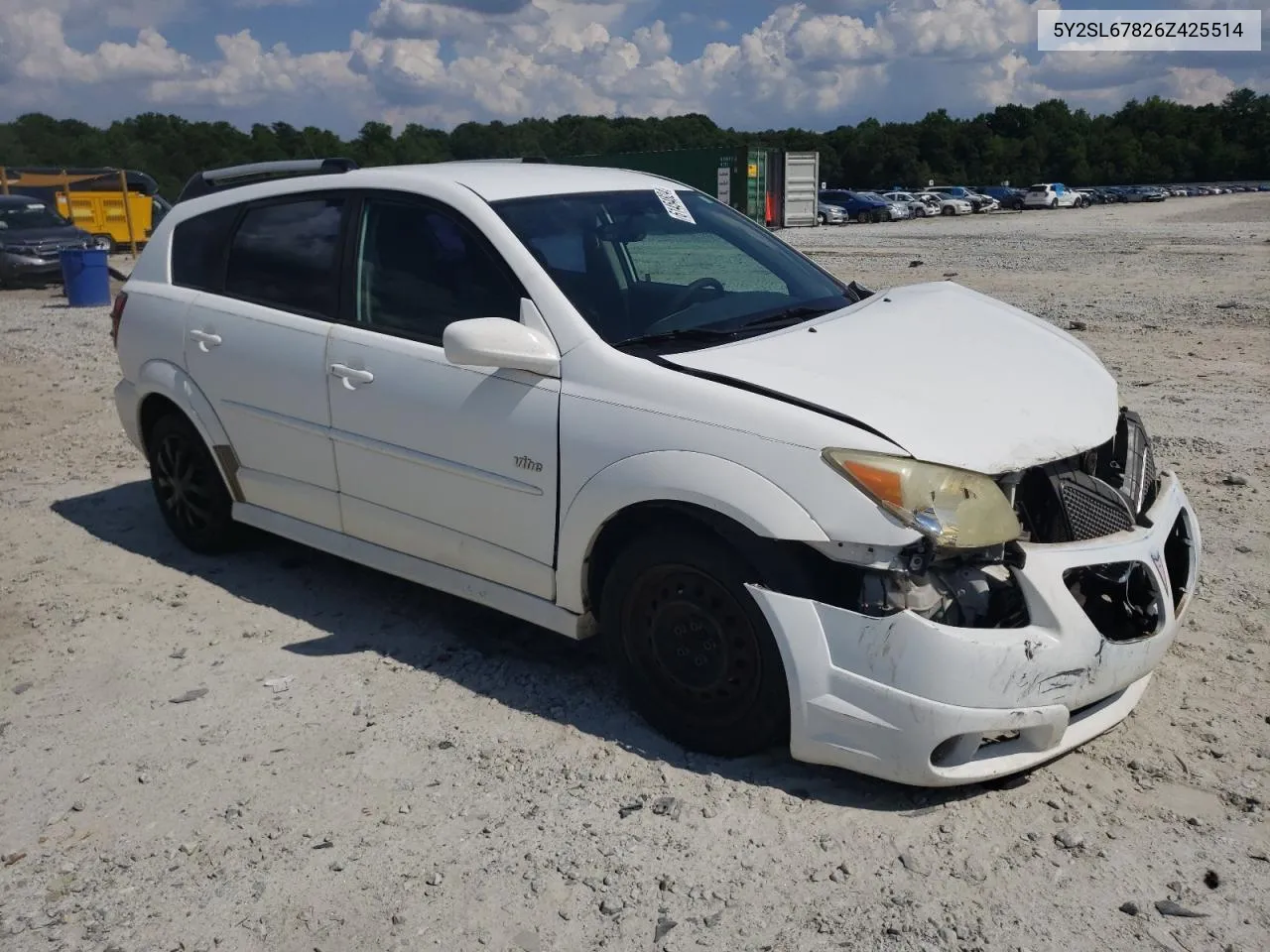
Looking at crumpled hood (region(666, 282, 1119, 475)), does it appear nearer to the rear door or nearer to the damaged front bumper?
the damaged front bumper

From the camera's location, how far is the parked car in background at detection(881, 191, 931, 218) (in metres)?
54.3

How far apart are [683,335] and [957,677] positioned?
156 centimetres

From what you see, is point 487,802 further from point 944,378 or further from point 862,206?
point 862,206

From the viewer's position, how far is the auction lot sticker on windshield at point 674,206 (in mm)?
4756

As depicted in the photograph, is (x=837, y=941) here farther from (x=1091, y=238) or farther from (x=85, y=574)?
(x=1091, y=238)

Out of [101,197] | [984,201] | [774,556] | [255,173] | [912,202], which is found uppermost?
[984,201]

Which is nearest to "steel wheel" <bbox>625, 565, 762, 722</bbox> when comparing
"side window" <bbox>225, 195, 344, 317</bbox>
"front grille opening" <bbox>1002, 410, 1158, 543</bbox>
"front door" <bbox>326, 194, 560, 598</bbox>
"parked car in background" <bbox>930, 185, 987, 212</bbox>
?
"front door" <bbox>326, 194, 560, 598</bbox>

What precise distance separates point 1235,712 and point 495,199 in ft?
10.6

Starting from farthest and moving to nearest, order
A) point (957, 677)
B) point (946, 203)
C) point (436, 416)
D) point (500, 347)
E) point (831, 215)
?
point (946, 203) → point (831, 215) → point (436, 416) → point (500, 347) → point (957, 677)

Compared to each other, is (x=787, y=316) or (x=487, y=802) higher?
(x=787, y=316)

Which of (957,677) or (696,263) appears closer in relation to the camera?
(957,677)

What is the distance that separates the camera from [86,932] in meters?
2.99

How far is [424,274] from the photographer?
4.41 meters

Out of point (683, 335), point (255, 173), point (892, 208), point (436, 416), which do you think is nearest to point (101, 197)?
point (255, 173)
